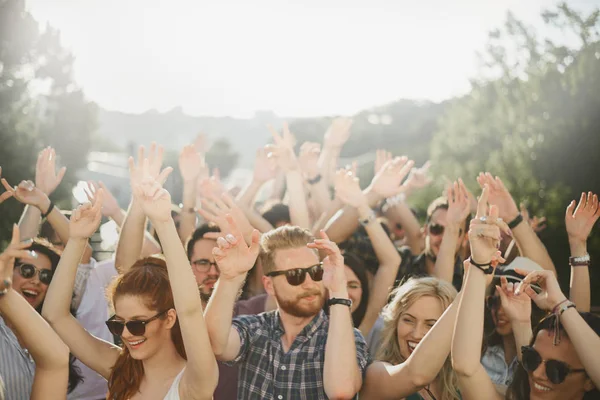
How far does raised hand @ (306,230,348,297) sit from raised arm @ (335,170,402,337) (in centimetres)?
124

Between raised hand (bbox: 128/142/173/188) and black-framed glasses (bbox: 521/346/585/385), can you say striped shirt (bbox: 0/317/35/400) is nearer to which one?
raised hand (bbox: 128/142/173/188)

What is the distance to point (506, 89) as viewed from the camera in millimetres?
26000

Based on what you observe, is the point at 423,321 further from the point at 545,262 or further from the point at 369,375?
the point at 545,262

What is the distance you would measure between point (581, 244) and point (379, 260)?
3.94 ft

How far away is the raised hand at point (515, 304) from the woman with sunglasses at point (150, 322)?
4.90ft

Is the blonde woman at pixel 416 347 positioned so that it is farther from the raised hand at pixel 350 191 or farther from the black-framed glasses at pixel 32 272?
the black-framed glasses at pixel 32 272

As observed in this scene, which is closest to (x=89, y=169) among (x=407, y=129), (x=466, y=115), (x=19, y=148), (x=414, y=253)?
(x=19, y=148)

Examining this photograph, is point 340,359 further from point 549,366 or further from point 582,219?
point 582,219

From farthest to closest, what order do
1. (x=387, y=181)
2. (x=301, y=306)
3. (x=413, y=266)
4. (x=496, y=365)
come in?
1. (x=413, y=266)
2. (x=387, y=181)
3. (x=496, y=365)
4. (x=301, y=306)

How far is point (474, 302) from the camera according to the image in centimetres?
281

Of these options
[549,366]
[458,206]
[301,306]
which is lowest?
[549,366]

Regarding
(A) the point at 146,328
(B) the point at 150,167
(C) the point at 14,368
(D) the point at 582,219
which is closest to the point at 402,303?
(D) the point at 582,219

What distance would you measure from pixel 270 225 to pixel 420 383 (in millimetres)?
2526

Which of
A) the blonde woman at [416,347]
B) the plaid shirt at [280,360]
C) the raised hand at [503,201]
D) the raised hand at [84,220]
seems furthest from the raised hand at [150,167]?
the raised hand at [503,201]
